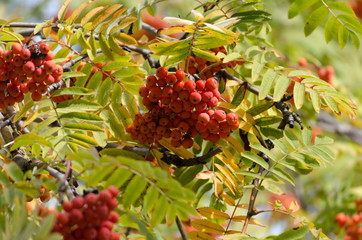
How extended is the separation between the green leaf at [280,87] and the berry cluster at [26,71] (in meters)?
0.97

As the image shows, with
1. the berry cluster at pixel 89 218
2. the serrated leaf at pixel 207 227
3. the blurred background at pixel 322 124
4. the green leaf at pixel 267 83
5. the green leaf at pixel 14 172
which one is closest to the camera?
the berry cluster at pixel 89 218

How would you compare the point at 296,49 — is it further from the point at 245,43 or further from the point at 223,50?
the point at 223,50

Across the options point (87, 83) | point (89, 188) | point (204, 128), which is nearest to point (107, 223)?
point (89, 188)

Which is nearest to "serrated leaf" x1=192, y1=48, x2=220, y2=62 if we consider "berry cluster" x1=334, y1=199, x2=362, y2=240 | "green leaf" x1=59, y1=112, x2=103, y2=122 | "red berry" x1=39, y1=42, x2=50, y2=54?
"green leaf" x1=59, y1=112, x2=103, y2=122

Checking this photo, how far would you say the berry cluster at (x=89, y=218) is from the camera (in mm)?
1264

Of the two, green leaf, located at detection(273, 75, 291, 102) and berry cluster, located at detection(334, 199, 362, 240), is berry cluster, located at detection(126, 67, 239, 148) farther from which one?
berry cluster, located at detection(334, 199, 362, 240)

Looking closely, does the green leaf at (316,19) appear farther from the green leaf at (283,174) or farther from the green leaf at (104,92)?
the green leaf at (104,92)

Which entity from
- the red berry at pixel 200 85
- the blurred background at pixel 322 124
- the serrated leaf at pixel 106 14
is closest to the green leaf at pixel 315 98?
the red berry at pixel 200 85

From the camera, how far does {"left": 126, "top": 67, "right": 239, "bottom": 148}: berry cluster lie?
1.89 metres

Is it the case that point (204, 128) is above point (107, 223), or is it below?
above

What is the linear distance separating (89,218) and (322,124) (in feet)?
17.1

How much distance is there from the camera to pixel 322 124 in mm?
6016

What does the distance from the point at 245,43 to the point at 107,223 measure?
1.89 m

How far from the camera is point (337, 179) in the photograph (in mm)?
5535
